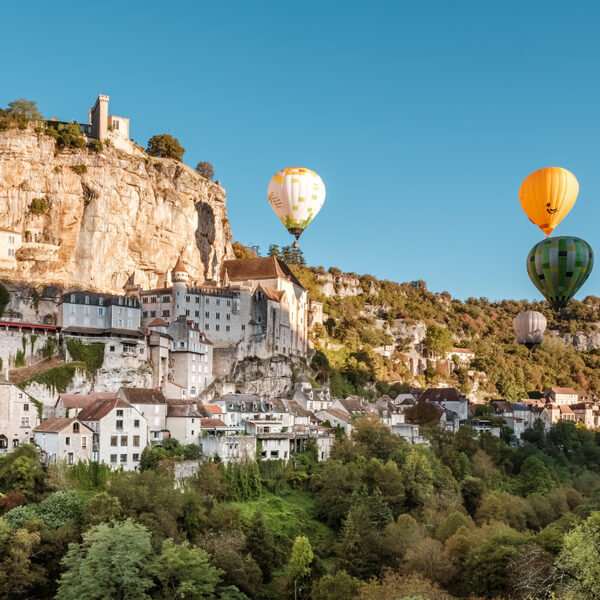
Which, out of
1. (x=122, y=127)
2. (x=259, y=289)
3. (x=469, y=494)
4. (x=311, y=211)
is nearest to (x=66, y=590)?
(x=311, y=211)

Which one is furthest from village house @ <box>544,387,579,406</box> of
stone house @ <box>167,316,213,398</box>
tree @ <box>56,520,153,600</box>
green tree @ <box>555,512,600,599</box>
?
tree @ <box>56,520,153,600</box>

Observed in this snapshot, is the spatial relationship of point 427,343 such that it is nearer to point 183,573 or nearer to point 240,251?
point 240,251

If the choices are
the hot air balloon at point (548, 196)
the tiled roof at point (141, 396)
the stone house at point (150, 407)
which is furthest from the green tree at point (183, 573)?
the hot air balloon at point (548, 196)

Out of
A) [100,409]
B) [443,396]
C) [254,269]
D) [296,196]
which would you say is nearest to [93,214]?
[254,269]

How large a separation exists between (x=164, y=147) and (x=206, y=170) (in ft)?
23.4

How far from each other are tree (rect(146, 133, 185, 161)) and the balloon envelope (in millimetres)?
33664

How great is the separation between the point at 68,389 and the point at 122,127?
102ft

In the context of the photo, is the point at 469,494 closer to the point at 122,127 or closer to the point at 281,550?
the point at 281,550

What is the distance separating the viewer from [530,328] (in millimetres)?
43688

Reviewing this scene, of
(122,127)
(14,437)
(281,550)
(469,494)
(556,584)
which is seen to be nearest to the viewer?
(556,584)

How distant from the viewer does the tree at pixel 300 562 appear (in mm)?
38219

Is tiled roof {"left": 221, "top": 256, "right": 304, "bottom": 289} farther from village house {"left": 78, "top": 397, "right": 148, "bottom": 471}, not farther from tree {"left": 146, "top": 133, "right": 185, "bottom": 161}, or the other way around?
village house {"left": 78, "top": 397, "right": 148, "bottom": 471}

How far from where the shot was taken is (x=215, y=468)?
45094 mm

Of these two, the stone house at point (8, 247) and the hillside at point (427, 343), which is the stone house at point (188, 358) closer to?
the stone house at point (8, 247)
